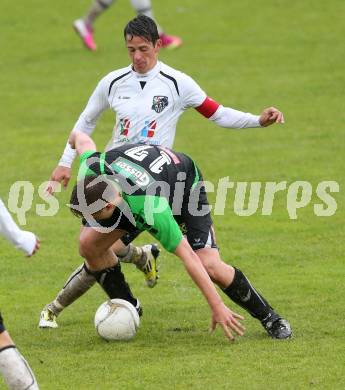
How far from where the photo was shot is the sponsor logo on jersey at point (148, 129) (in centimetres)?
1007

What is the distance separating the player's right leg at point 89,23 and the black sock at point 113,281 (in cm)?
1303

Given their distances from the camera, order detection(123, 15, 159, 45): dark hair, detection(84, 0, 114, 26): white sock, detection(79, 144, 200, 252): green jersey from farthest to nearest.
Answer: detection(84, 0, 114, 26): white sock
detection(123, 15, 159, 45): dark hair
detection(79, 144, 200, 252): green jersey

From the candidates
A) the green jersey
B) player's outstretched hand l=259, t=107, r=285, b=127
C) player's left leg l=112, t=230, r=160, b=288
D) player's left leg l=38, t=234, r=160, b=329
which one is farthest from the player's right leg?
the green jersey

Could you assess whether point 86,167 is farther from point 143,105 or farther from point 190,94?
point 190,94

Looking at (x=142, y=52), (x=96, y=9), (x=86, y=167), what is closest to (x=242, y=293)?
(x=86, y=167)

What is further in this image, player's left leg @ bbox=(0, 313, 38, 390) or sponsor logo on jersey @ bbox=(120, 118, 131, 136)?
sponsor logo on jersey @ bbox=(120, 118, 131, 136)

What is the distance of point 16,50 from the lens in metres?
23.6

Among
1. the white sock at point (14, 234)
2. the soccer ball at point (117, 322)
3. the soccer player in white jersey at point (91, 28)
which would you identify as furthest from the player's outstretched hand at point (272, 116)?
the soccer player in white jersey at point (91, 28)

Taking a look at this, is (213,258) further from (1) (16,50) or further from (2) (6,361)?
(1) (16,50)

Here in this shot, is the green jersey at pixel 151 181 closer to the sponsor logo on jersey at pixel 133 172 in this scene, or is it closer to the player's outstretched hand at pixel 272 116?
the sponsor logo on jersey at pixel 133 172

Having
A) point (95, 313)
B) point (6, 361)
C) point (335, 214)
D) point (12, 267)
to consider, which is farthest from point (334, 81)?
point (6, 361)

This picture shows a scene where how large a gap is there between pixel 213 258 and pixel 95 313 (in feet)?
4.80

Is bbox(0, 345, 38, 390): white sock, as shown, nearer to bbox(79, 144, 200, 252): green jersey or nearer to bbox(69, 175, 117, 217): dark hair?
bbox(69, 175, 117, 217): dark hair

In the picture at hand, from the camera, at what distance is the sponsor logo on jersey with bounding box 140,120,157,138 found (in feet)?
33.0
